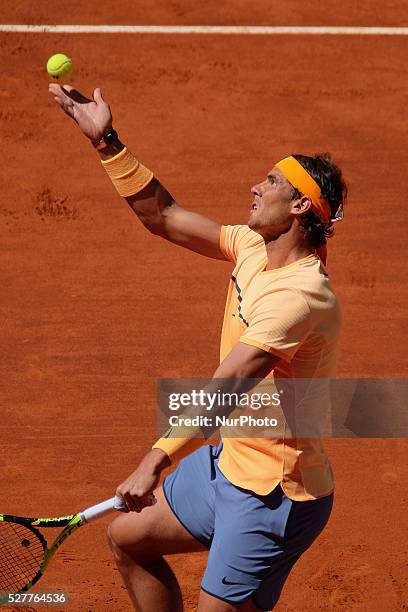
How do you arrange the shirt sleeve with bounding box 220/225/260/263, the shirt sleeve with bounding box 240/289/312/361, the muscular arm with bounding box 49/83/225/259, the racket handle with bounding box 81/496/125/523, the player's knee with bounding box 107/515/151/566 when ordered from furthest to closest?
the muscular arm with bounding box 49/83/225/259, the shirt sleeve with bounding box 220/225/260/263, the player's knee with bounding box 107/515/151/566, the racket handle with bounding box 81/496/125/523, the shirt sleeve with bounding box 240/289/312/361

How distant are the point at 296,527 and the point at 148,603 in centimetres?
89

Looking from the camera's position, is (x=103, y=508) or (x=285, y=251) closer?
(x=285, y=251)

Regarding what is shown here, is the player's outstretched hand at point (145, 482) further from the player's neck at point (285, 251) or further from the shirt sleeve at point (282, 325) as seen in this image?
the player's neck at point (285, 251)

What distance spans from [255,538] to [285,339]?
35.6 inches

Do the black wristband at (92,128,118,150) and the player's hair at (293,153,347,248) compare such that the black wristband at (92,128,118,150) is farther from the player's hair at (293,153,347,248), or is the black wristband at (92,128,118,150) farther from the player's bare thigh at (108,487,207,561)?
the player's bare thigh at (108,487,207,561)

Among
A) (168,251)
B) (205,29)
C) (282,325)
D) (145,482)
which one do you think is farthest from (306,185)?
(205,29)

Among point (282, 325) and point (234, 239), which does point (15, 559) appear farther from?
point (282, 325)

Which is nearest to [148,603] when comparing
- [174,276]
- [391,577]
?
[391,577]

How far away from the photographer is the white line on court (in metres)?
11.4

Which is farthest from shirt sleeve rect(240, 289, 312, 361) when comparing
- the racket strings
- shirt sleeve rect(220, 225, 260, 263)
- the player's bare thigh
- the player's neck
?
the racket strings

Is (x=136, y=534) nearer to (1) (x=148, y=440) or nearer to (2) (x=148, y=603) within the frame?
(2) (x=148, y=603)

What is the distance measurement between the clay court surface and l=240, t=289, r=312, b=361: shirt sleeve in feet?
7.36

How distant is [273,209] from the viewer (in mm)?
4840

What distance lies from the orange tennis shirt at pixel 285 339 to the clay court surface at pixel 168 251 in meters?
1.66
